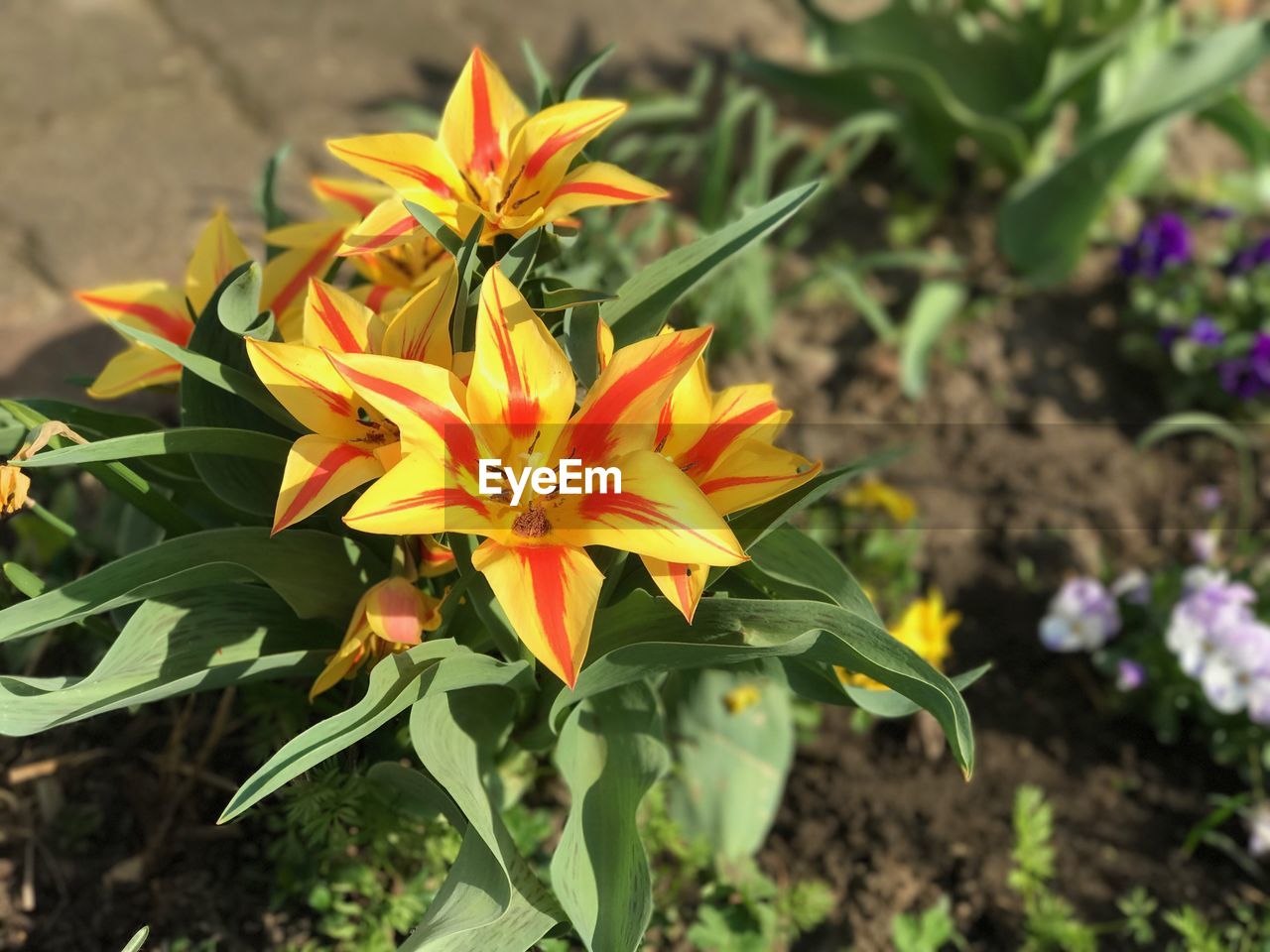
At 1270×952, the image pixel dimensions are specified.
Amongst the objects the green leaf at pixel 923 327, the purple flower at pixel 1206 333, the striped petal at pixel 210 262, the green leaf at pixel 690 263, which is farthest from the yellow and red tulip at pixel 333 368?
the purple flower at pixel 1206 333

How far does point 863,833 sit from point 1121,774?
50cm

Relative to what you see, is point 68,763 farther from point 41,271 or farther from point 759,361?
point 759,361

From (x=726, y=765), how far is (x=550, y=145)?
940mm

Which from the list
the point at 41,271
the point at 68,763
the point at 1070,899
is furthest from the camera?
the point at 41,271

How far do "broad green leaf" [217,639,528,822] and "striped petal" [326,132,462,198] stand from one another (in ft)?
1.50

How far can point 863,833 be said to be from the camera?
6.32ft

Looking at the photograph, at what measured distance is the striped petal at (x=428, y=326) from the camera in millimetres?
1078

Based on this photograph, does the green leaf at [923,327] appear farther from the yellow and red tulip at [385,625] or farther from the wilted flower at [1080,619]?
the yellow and red tulip at [385,625]

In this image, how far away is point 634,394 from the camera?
101 centimetres

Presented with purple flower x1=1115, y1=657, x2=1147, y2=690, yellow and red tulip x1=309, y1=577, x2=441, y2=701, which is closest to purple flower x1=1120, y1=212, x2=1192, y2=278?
purple flower x1=1115, y1=657, x2=1147, y2=690

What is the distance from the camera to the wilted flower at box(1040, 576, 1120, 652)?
2.13 meters

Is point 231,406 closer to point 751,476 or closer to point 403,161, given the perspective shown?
point 403,161

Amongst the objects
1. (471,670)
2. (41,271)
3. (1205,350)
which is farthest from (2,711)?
(1205,350)

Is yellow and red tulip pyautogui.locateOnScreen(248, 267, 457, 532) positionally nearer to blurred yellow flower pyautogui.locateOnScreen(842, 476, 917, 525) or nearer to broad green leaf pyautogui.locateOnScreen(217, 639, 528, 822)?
broad green leaf pyautogui.locateOnScreen(217, 639, 528, 822)
